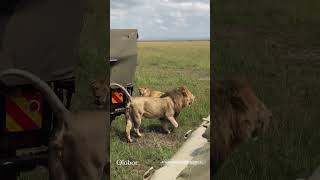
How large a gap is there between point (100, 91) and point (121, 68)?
0.98 metres

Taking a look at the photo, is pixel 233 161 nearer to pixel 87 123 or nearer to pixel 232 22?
pixel 232 22

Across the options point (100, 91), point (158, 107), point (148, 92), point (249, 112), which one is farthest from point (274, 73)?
point (100, 91)

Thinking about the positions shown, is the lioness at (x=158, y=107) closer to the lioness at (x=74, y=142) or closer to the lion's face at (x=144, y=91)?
the lion's face at (x=144, y=91)

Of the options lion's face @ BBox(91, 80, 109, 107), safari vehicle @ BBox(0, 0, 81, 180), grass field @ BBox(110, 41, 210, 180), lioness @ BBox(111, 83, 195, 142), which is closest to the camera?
safari vehicle @ BBox(0, 0, 81, 180)

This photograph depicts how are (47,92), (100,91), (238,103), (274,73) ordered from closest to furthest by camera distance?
(47,92) → (100,91) → (238,103) → (274,73)

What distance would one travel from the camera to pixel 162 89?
3268 mm

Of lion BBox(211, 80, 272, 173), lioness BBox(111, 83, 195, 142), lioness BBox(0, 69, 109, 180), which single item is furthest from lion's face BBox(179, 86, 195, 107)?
lioness BBox(0, 69, 109, 180)

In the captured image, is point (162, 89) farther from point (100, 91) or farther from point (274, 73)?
point (274, 73)

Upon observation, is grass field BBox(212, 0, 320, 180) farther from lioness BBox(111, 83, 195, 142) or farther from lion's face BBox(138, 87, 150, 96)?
lion's face BBox(138, 87, 150, 96)

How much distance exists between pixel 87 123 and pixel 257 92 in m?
1.27

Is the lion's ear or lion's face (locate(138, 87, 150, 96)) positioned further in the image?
lion's face (locate(138, 87, 150, 96))

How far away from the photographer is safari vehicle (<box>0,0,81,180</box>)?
249 centimetres

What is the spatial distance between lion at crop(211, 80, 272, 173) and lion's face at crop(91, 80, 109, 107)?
65cm

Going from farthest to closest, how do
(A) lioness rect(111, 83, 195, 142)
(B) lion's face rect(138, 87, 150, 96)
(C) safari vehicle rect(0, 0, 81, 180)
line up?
(B) lion's face rect(138, 87, 150, 96)
(A) lioness rect(111, 83, 195, 142)
(C) safari vehicle rect(0, 0, 81, 180)
